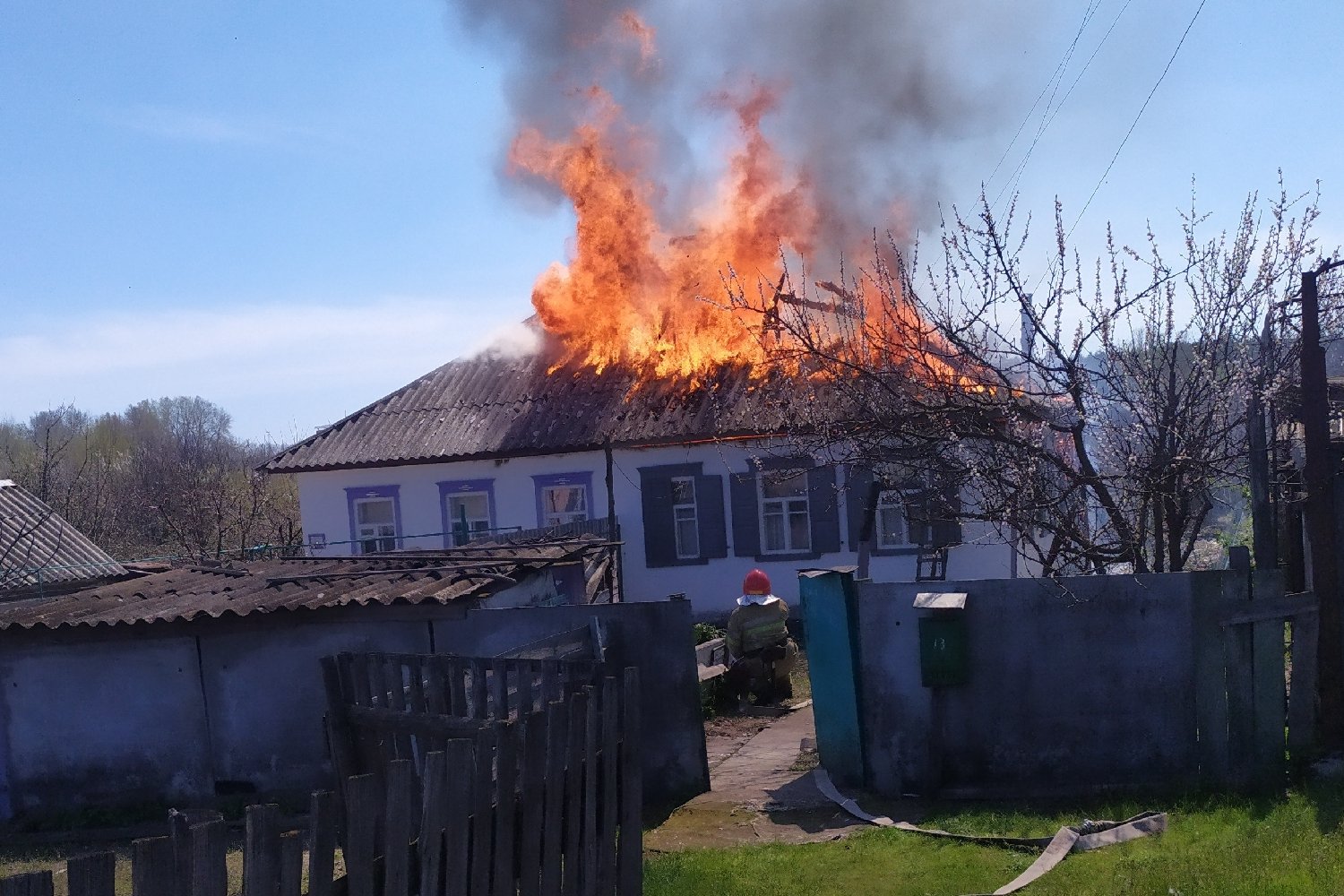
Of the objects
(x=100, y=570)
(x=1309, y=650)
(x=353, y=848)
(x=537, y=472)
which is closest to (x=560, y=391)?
(x=537, y=472)

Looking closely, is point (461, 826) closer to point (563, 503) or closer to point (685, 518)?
point (685, 518)

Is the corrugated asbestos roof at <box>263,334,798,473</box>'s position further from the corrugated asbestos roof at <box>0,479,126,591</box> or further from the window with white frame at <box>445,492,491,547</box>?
the corrugated asbestos roof at <box>0,479,126,591</box>

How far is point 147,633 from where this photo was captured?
10602 mm

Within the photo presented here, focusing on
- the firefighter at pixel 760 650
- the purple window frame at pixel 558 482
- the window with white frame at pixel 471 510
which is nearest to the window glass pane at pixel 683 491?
the purple window frame at pixel 558 482

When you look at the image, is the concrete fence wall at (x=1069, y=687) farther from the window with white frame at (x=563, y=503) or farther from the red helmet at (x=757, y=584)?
the window with white frame at (x=563, y=503)

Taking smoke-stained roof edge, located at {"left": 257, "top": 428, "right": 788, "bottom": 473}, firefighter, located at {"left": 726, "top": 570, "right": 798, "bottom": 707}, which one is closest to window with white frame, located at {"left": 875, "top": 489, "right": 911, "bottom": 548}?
smoke-stained roof edge, located at {"left": 257, "top": 428, "right": 788, "bottom": 473}

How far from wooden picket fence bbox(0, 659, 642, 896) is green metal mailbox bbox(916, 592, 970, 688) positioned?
11.1ft

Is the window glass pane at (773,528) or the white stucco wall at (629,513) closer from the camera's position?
the white stucco wall at (629,513)

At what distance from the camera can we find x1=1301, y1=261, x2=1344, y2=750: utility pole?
8258 millimetres

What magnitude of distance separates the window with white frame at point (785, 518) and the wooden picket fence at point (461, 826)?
14518mm

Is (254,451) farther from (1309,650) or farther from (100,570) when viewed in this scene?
(1309,650)

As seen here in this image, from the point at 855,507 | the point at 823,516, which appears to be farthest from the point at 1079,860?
the point at 823,516

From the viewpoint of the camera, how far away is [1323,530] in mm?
8414

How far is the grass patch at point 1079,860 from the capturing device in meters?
6.09
